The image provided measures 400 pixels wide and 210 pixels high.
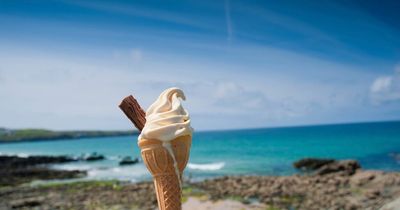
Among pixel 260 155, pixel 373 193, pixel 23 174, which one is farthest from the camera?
pixel 260 155

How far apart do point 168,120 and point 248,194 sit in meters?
16.1

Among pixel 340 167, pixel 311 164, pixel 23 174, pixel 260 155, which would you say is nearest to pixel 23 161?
pixel 23 174

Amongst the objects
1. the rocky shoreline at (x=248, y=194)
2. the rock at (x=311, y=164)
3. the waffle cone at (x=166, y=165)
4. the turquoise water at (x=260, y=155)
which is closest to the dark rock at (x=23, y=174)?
the turquoise water at (x=260, y=155)

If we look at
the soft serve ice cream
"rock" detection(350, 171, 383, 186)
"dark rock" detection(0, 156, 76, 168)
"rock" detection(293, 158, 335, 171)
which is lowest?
"rock" detection(350, 171, 383, 186)

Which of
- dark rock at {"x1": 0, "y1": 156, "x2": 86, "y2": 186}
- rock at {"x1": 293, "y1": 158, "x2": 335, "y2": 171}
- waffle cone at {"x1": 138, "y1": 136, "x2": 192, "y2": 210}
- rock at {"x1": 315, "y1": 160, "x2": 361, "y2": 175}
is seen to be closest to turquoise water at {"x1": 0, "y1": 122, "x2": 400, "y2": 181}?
rock at {"x1": 293, "y1": 158, "x2": 335, "y2": 171}

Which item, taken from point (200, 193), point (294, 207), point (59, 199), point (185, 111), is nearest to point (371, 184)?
point (294, 207)

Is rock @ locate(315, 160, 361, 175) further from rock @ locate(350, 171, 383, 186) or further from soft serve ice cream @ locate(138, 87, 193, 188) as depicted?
soft serve ice cream @ locate(138, 87, 193, 188)

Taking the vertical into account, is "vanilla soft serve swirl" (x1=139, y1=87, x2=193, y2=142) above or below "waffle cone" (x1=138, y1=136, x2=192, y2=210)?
above

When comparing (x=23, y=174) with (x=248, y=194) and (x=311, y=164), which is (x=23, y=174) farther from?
(x=311, y=164)

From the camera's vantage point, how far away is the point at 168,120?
3.57 m

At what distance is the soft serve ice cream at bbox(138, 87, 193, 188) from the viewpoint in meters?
3.43

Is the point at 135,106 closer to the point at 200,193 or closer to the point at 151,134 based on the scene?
the point at 151,134

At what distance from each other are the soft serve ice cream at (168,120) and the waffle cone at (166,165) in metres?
0.03

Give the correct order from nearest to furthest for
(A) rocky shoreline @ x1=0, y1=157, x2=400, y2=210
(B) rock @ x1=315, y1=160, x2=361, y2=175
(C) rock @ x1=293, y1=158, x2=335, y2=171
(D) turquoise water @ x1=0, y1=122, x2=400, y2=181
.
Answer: (A) rocky shoreline @ x1=0, y1=157, x2=400, y2=210, (B) rock @ x1=315, y1=160, x2=361, y2=175, (C) rock @ x1=293, y1=158, x2=335, y2=171, (D) turquoise water @ x1=0, y1=122, x2=400, y2=181
